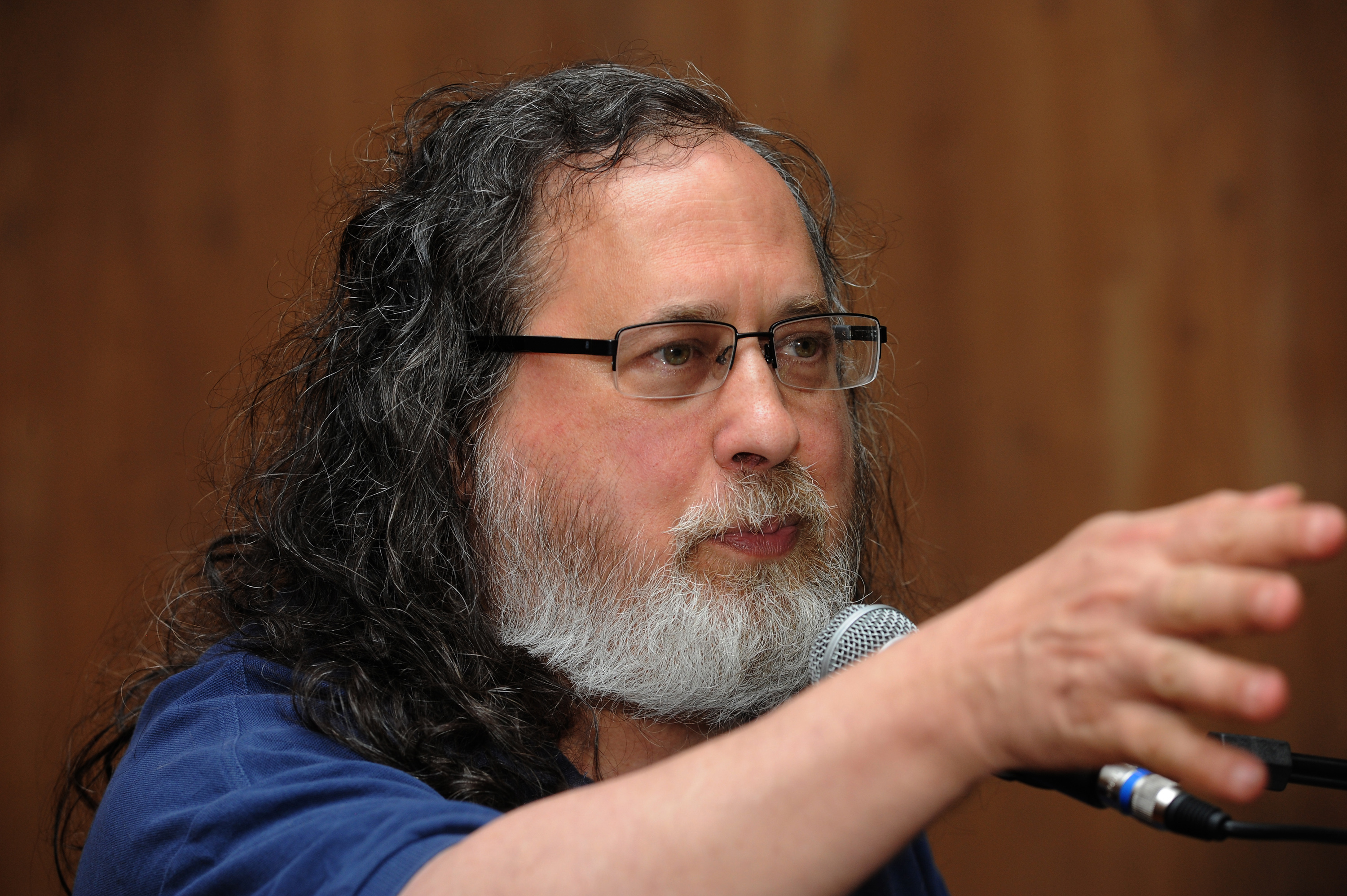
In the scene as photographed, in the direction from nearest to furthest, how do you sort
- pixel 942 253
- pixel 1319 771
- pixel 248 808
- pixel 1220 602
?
pixel 1220 602 → pixel 1319 771 → pixel 248 808 → pixel 942 253

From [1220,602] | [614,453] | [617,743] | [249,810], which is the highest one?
[1220,602]

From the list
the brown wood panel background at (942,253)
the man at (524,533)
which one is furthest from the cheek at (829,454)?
the brown wood panel background at (942,253)

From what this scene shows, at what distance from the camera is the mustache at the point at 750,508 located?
1355mm

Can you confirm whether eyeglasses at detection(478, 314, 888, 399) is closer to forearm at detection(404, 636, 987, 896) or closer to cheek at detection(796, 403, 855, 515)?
cheek at detection(796, 403, 855, 515)

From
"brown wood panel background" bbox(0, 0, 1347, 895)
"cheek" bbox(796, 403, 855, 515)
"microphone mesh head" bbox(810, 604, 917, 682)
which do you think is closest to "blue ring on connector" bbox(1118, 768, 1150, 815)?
"microphone mesh head" bbox(810, 604, 917, 682)

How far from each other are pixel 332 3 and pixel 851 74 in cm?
151

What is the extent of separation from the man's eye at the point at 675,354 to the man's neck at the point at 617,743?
1.71ft

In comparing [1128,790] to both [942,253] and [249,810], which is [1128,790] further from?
[942,253]

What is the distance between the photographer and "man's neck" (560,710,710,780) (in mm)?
1404

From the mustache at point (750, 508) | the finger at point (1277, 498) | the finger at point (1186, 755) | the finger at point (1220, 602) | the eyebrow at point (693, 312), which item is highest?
the eyebrow at point (693, 312)

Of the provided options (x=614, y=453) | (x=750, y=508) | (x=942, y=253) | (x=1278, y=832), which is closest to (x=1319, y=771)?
(x=1278, y=832)

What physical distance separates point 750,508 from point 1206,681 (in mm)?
864

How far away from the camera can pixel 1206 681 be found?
20.4 inches

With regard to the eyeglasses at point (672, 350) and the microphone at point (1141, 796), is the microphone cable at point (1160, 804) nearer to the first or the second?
the microphone at point (1141, 796)
